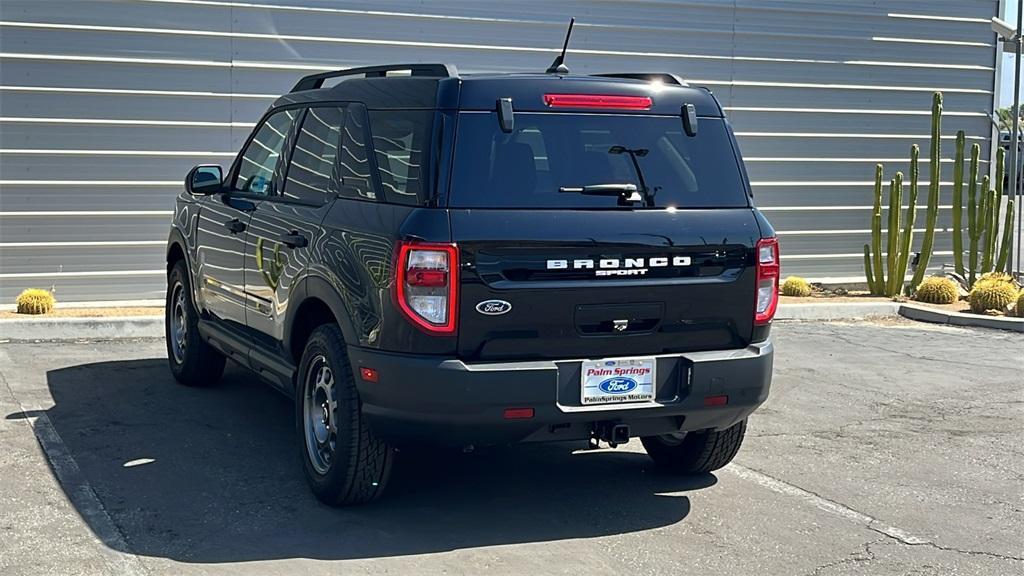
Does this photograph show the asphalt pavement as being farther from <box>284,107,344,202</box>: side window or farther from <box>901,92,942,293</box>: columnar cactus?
<box>901,92,942,293</box>: columnar cactus

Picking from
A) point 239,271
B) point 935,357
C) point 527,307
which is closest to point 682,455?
point 527,307

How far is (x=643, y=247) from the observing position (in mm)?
5328

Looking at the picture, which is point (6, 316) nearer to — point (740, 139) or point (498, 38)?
point (498, 38)

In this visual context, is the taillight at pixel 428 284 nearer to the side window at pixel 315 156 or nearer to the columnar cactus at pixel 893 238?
the side window at pixel 315 156

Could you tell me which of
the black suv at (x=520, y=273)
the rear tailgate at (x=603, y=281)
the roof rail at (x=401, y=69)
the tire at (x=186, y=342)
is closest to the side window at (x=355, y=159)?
the black suv at (x=520, y=273)

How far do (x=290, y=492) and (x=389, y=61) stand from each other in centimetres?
723

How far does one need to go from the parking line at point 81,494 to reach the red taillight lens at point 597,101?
257cm

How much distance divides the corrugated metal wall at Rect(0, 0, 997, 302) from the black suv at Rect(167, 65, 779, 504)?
6038 millimetres

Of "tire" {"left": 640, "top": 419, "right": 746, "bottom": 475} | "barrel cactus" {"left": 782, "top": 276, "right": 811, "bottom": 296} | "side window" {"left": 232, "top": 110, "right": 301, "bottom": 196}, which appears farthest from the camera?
"barrel cactus" {"left": 782, "top": 276, "right": 811, "bottom": 296}

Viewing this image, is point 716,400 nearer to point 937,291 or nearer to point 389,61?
point 389,61

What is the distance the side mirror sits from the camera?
292 inches

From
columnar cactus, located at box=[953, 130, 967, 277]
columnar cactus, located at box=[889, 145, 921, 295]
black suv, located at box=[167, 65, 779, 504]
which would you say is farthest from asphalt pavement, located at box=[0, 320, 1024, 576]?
columnar cactus, located at box=[953, 130, 967, 277]

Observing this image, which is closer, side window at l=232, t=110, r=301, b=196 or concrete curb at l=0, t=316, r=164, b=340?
side window at l=232, t=110, r=301, b=196

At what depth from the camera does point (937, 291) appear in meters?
13.6
